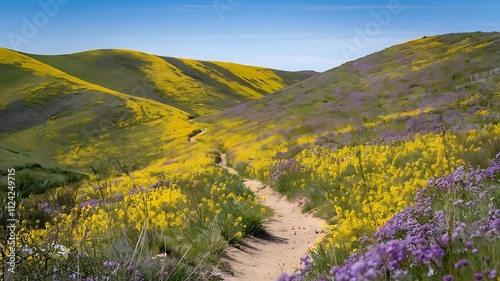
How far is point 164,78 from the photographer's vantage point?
10938cm

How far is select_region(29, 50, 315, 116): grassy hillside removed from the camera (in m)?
96.9

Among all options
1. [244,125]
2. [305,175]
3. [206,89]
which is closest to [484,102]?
[305,175]

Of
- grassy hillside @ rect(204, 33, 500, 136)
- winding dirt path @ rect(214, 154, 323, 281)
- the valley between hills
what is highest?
grassy hillside @ rect(204, 33, 500, 136)

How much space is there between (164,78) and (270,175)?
95.4 meters

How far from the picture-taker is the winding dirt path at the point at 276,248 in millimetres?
7539

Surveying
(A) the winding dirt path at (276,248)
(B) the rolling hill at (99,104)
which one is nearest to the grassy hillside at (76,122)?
(B) the rolling hill at (99,104)

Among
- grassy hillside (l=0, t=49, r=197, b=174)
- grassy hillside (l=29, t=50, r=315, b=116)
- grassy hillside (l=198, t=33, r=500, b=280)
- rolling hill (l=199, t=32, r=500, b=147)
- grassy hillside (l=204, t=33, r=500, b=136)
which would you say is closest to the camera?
→ grassy hillside (l=198, t=33, r=500, b=280)

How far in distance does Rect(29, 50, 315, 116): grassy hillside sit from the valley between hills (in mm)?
1224

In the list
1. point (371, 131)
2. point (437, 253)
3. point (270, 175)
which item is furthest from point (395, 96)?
point (437, 253)

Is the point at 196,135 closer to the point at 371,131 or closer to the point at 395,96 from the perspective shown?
A: the point at 395,96

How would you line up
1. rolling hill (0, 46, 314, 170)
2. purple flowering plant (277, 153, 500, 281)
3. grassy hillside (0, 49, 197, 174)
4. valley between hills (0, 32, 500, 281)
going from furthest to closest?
rolling hill (0, 46, 314, 170) < grassy hillside (0, 49, 197, 174) < valley between hills (0, 32, 500, 281) < purple flowering plant (277, 153, 500, 281)

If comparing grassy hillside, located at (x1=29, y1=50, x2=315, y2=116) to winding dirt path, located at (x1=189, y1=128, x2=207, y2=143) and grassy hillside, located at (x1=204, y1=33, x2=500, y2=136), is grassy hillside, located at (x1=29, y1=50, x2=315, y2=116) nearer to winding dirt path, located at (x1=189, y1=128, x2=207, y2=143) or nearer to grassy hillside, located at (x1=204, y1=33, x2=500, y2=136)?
winding dirt path, located at (x1=189, y1=128, x2=207, y2=143)

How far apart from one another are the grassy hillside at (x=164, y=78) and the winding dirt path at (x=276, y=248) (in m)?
73.4

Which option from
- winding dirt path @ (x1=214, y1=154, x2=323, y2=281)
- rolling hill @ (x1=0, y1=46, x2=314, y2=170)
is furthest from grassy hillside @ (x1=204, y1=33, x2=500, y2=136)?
rolling hill @ (x1=0, y1=46, x2=314, y2=170)
